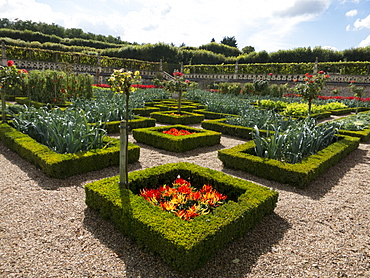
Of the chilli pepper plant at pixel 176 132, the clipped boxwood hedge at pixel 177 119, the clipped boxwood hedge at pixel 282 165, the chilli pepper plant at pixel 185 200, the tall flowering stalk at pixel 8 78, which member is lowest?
the chilli pepper plant at pixel 185 200

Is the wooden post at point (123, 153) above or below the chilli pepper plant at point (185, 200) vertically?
above

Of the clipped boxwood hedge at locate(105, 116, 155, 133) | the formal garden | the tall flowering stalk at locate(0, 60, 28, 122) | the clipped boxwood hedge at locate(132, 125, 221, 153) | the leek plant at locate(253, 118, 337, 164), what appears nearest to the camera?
the formal garden

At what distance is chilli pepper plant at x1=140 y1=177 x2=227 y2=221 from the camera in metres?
3.26

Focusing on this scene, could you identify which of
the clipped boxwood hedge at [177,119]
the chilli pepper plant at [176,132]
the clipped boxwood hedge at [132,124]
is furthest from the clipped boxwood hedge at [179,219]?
the clipped boxwood hedge at [177,119]

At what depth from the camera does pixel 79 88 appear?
1254 cm

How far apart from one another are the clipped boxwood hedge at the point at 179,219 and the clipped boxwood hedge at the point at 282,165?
1280 mm

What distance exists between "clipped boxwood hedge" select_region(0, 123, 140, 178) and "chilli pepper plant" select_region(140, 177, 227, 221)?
1647mm

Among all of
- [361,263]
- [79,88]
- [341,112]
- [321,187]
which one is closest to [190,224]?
[361,263]

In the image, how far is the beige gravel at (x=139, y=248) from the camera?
263 centimetres

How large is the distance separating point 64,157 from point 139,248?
2.68 meters

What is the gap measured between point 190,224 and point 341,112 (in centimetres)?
1594

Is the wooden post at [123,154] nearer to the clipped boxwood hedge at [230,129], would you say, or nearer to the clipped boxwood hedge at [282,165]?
the clipped boxwood hedge at [282,165]

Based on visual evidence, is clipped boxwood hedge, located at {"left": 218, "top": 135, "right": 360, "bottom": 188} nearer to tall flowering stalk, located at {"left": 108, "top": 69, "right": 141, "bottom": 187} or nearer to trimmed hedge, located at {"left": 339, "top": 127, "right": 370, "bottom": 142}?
trimmed hedge, located at {"left": 339, "top": 127, "right": 370, "bottom": 142}

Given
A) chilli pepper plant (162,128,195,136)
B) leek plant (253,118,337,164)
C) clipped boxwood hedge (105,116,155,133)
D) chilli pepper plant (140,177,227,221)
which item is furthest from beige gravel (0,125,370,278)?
clipped boxwood hedge (105,116,155,133)
